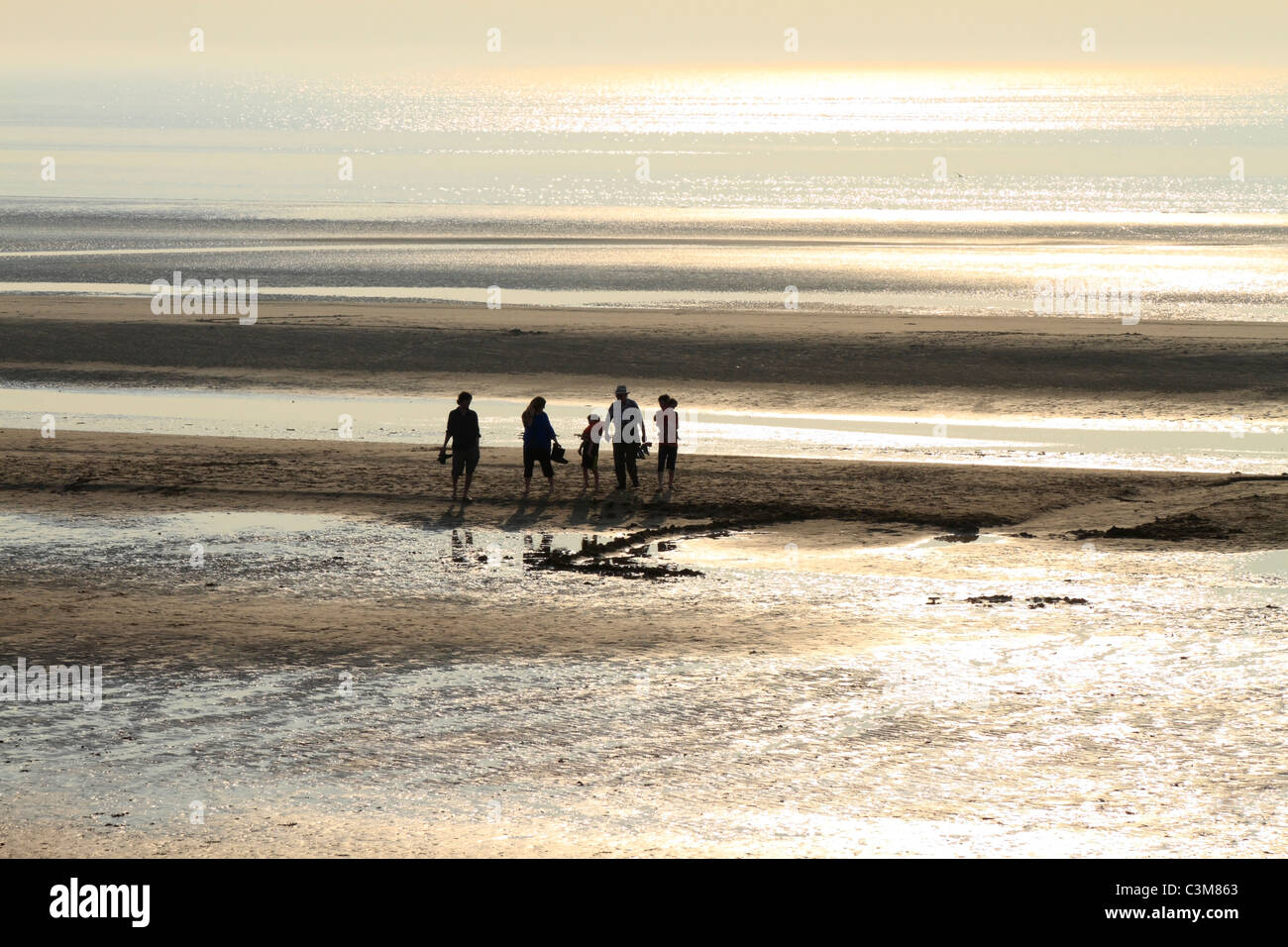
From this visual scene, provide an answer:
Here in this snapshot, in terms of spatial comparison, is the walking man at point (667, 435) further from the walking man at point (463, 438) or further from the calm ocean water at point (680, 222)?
the calm ocean water at point (680, 222)

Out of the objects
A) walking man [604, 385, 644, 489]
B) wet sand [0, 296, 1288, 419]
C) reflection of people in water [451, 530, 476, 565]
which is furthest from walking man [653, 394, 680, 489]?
wet sand [0, 296, 1288, 419]

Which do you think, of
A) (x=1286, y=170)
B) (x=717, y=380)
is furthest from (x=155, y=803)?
(x=1286, y=170)

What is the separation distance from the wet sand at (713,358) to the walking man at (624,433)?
911 cm

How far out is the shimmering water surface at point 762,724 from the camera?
34.6ft

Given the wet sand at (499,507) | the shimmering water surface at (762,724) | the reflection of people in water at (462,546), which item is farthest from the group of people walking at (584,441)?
the shimmering water surface at (762,724)

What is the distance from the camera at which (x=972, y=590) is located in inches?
669

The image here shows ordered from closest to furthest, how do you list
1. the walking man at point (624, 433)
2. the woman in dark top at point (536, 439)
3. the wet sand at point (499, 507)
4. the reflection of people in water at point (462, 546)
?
the wet sand at point (499, 507), the reflection of people in water at point (462, 546), the woman in dark top at point (536, 439), the walking man at point (624, 433)

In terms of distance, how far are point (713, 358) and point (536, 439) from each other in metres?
14.6

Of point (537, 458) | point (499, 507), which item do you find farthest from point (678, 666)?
point (537, 458)

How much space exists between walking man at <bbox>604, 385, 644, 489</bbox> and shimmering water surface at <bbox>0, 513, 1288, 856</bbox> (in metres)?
4.75

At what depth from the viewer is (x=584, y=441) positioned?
21969mm

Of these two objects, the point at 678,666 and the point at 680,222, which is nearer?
the point at 678,666

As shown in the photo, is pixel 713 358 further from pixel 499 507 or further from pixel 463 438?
pixel 463 438
